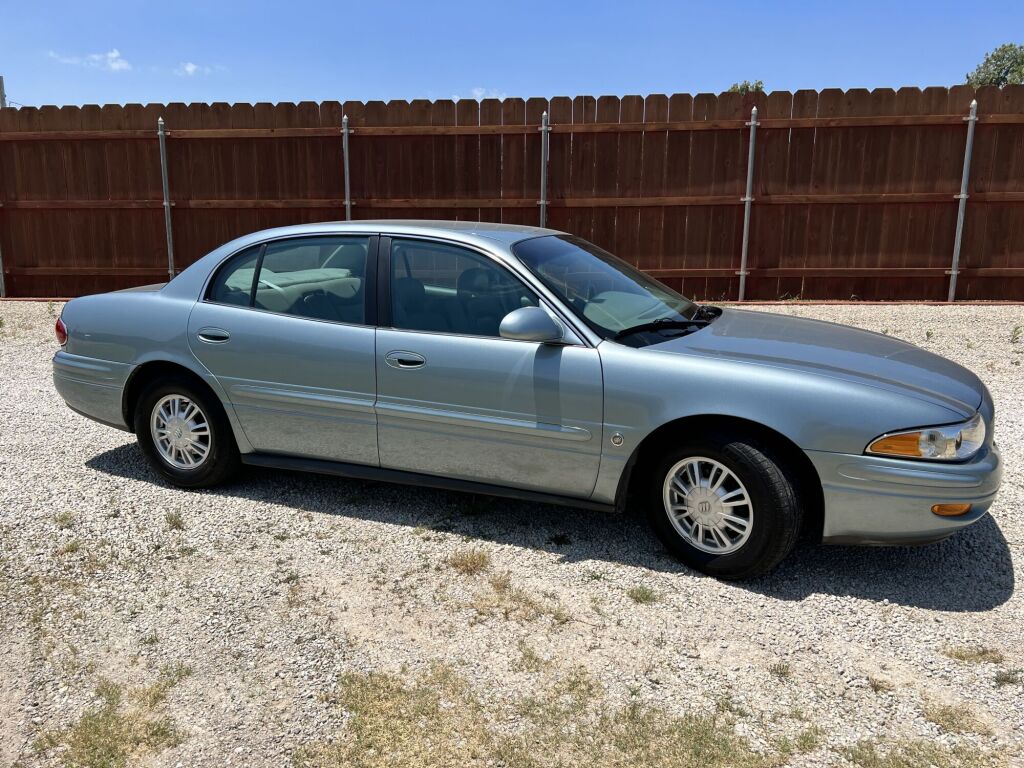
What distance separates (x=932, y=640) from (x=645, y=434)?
54.2 inches

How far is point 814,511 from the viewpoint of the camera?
3621 millimetres

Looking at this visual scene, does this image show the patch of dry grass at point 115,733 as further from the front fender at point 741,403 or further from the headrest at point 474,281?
the headrest at point 474,281

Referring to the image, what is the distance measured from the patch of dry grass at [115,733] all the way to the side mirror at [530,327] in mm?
1962

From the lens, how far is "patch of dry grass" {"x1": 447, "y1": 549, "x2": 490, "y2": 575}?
3873 mm

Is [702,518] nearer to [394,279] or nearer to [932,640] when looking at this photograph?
[932,640]

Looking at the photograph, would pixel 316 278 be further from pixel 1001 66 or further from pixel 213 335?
pixel 1001 66

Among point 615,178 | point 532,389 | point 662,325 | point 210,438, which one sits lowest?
point 210,438

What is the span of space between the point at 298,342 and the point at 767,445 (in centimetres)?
240

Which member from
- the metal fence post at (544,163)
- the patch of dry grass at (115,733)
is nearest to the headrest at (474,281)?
the patch of dry grass at (115,733)

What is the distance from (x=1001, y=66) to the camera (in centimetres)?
7331

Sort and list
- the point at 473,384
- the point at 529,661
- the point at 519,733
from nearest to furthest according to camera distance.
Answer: the point at 519,733, the point at 529,661, the point at 473,384

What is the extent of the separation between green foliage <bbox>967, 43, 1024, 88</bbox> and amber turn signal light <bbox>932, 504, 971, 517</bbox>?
8052 centimetres

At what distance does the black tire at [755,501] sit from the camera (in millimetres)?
3508

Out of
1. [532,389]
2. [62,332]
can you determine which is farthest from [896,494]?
[62,332]
